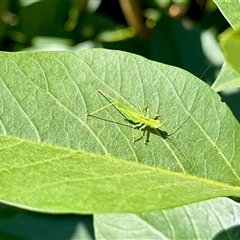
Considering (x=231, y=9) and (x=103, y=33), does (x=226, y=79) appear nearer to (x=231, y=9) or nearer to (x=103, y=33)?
(x=231, y=9)

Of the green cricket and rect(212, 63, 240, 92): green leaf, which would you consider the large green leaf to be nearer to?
the green cricket

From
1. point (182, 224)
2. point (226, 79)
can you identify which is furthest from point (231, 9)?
point (182, 224)

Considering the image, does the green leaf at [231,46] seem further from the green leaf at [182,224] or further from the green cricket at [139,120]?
the green leaf at [182,224]

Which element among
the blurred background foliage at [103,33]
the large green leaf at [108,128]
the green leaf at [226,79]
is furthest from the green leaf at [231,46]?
the blurred background foliage at [103,33]

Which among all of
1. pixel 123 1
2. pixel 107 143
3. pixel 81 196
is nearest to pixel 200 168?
pixel 107 143

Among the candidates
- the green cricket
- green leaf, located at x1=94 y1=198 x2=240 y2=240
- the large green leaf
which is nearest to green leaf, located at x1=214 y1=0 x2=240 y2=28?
the large green leaf

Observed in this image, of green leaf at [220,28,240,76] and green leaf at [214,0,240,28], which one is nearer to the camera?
green leaf at [220,28,240,76]
